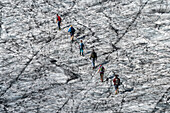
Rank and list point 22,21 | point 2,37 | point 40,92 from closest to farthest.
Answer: point 40,92
point 2,37
point 22,21

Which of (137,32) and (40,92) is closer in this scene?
(40,92)

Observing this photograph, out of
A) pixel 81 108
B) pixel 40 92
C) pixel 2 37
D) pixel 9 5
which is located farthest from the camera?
pixel 9 5

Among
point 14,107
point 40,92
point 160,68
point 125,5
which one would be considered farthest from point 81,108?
point 125,5

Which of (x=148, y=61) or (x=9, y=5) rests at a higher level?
(x=9, y=5)

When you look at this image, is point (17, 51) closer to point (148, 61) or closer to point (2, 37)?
point (2, 37)

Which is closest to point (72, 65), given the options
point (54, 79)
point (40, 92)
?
point (54, 79)

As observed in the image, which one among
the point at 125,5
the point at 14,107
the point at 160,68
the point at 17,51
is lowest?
the point at 14,107
